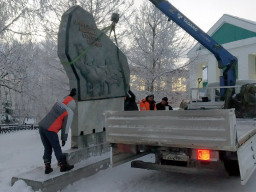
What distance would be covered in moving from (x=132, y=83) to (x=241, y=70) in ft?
35.7

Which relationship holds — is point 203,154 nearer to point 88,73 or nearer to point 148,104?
point 88,73

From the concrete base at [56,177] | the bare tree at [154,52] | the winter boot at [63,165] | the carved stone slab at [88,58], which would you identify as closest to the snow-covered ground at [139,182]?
the concrete base at [56,177]

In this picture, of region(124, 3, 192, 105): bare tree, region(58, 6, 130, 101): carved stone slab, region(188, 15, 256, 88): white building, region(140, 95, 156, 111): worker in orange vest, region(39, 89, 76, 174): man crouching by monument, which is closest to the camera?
region(39, 89, 76, 174): man crouching by monument

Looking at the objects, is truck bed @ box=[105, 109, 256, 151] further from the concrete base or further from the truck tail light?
the concrete base

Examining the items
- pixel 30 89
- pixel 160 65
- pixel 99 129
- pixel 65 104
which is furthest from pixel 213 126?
pixel 160 65

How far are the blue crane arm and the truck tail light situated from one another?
5315 millimetres

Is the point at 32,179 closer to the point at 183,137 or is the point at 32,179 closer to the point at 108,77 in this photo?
the point at 183,137

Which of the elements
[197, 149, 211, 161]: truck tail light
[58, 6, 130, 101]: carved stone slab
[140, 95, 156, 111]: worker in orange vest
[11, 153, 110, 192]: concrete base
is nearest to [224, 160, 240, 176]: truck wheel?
[197, 149, 211, 161]: truck tail light

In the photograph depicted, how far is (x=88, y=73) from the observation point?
235 inches

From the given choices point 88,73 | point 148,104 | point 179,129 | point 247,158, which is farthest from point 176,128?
point 148,104

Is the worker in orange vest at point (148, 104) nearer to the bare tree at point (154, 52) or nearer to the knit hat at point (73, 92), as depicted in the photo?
the knit hat at point (73, 92)

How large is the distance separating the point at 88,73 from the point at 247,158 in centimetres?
343

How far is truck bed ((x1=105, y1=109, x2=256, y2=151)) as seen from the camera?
3516 millimetres

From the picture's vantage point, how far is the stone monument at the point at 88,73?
5495 mm
